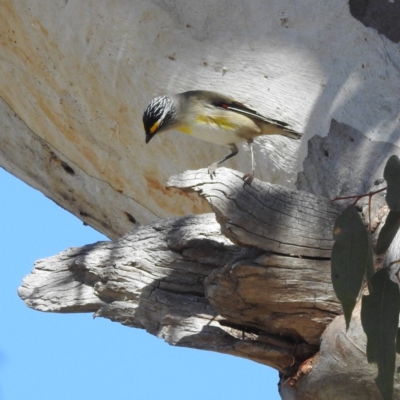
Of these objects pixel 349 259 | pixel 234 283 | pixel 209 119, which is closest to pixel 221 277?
pixel 234 283

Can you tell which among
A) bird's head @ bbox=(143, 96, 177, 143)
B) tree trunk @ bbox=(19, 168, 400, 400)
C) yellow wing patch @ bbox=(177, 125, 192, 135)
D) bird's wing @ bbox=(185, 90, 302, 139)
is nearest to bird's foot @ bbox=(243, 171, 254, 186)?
tree trunk @ bbox=(19, 168, 400, 400)

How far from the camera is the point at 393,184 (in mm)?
1789

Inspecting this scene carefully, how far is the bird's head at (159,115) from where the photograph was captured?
9.57 ft

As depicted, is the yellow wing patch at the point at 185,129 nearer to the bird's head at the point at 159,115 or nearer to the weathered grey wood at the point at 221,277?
the bird's head at the point at 159,115

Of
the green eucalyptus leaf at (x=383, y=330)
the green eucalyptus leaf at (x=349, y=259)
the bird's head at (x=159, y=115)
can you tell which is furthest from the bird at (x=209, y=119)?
the green eucalyptus leaf at (x=383, y=330)

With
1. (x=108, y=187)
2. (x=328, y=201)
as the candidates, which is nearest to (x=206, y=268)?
(x=328, y=201)

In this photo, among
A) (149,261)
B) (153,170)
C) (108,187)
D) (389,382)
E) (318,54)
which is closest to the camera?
(389,382)

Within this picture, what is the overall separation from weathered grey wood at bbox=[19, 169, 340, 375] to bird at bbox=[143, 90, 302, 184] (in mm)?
494

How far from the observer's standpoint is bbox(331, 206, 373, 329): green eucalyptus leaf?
176 cm

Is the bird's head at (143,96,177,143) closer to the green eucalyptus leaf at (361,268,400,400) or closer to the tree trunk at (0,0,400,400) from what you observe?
the tree trunk at (0,0,400,400)

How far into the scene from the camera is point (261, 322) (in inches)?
93.1

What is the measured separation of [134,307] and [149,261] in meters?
0.15

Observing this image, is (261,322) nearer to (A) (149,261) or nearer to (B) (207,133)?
(A) (149,261)

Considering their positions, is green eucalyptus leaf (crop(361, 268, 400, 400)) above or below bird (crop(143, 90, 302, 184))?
below
